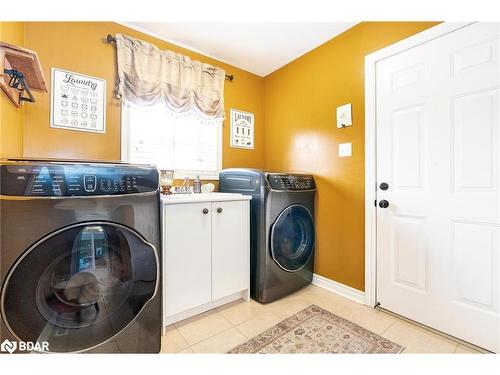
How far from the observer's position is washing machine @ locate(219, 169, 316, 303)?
1771 millimetres

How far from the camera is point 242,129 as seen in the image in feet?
8.54

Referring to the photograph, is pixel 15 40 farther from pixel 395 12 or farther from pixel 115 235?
pixel 395 12

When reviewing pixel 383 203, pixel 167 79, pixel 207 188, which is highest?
pixel 167 79

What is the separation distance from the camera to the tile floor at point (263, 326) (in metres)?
1.31

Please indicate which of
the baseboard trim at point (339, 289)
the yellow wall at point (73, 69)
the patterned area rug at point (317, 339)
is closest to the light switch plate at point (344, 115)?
the baseboard trim at point (339, 289)

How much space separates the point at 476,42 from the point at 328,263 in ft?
6.10

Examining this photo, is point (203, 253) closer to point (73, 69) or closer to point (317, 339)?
point (317, 339)

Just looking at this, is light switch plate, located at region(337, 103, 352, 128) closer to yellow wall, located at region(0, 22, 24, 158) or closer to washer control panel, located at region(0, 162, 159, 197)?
washer control panel, located at region(0, 162, 159, 197)

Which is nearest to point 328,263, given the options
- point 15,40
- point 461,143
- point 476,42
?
point 461,143

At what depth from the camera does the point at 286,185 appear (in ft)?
6.18

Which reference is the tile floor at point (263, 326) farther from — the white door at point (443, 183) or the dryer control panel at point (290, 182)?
the dryer control panel at point (290, 182)

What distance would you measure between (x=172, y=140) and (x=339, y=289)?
210cm

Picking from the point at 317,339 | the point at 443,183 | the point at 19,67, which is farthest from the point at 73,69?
Answer: the point at 443,183

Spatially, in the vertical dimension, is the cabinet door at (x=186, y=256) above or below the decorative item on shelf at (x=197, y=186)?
below
